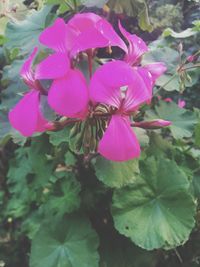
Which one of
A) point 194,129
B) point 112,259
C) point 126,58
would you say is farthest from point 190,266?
point 126,58

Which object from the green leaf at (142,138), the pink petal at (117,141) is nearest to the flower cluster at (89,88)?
the pink petal at (117,141)

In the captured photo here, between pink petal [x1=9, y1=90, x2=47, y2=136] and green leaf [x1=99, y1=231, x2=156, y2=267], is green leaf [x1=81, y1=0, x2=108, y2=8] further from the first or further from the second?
green leaf [x1=99, y1=231, x2=156, y2=267]

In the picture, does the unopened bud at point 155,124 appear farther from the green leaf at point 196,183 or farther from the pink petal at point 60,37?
the green leaf at point 196,183

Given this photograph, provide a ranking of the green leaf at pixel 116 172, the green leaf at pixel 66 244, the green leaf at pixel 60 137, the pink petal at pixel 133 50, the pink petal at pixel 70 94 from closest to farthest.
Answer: the pink petal at pixel 70 94 → the pink petal at pixel 133 50 → the green leaf at pixel 116 172 → the green leaf at pixel 60 137 → the green leaf at pixel 66 244

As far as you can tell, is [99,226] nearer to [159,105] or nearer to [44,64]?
[159,105]

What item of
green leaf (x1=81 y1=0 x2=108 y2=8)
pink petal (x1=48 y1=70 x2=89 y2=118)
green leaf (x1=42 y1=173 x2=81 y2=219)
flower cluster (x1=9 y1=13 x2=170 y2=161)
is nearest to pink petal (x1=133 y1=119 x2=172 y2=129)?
flower cluster (x1=9 y1=13 x2=170 y2=161)

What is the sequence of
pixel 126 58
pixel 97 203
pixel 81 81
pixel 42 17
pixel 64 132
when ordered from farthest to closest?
1. pixel 97 203
2. pixel 42 17
3. pixel 64 132
4. pixel 126 58
5. pixel 81 81
